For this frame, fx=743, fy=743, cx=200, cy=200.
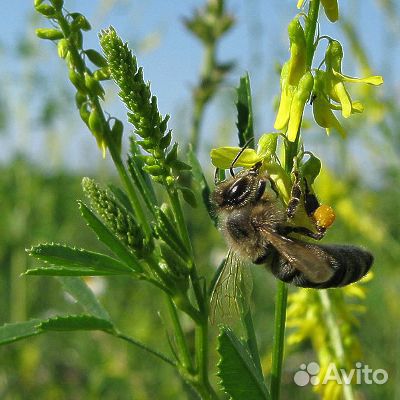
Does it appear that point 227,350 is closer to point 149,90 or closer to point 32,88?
point 149,90

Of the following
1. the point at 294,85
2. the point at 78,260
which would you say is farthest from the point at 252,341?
the point at 294,85

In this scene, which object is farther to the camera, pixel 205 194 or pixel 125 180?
pixel 205 194

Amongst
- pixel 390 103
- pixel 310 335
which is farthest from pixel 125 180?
pixel 390 103

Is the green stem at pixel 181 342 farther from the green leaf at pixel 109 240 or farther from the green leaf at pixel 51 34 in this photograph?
the green leaf at pixel 51 34

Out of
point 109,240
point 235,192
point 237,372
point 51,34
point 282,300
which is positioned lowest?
point 237,372

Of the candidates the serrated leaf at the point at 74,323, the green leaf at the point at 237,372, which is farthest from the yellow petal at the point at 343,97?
the serrated leaf at the point at 74,323

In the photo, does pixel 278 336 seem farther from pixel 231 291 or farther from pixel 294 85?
pixel 294 85
